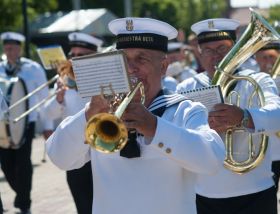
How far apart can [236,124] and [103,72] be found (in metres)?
1.64

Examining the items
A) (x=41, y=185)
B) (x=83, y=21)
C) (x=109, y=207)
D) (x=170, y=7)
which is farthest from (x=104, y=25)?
(x=170, y=7)

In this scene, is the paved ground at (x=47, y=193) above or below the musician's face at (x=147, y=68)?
below

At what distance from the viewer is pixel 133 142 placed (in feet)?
10.5

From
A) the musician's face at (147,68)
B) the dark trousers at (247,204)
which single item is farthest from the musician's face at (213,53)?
the musician's face at (147,68)

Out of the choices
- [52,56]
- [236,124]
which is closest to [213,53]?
[236,124]

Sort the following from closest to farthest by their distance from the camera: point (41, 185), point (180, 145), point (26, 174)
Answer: point (180, 145) → point (26, 174) → point (41, 185)

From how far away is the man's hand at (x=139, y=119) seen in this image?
2.87 metres

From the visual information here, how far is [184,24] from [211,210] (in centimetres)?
5810

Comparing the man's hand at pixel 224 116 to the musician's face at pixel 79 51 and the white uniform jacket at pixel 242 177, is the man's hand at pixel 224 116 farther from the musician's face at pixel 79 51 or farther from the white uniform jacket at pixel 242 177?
the musician's face at pixel 79 51

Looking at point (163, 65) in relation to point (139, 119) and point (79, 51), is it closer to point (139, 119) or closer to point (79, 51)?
point (139, 119)

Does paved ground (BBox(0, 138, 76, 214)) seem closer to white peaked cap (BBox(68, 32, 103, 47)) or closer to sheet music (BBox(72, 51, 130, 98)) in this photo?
white peaked cap (BBox(68, 32, 103, 47))

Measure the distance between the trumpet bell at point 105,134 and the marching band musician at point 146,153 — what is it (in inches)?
8.6

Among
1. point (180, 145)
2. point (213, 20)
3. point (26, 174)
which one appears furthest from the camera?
point (26, 174)

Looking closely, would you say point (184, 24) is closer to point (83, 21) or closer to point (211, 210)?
point (83, 21)
